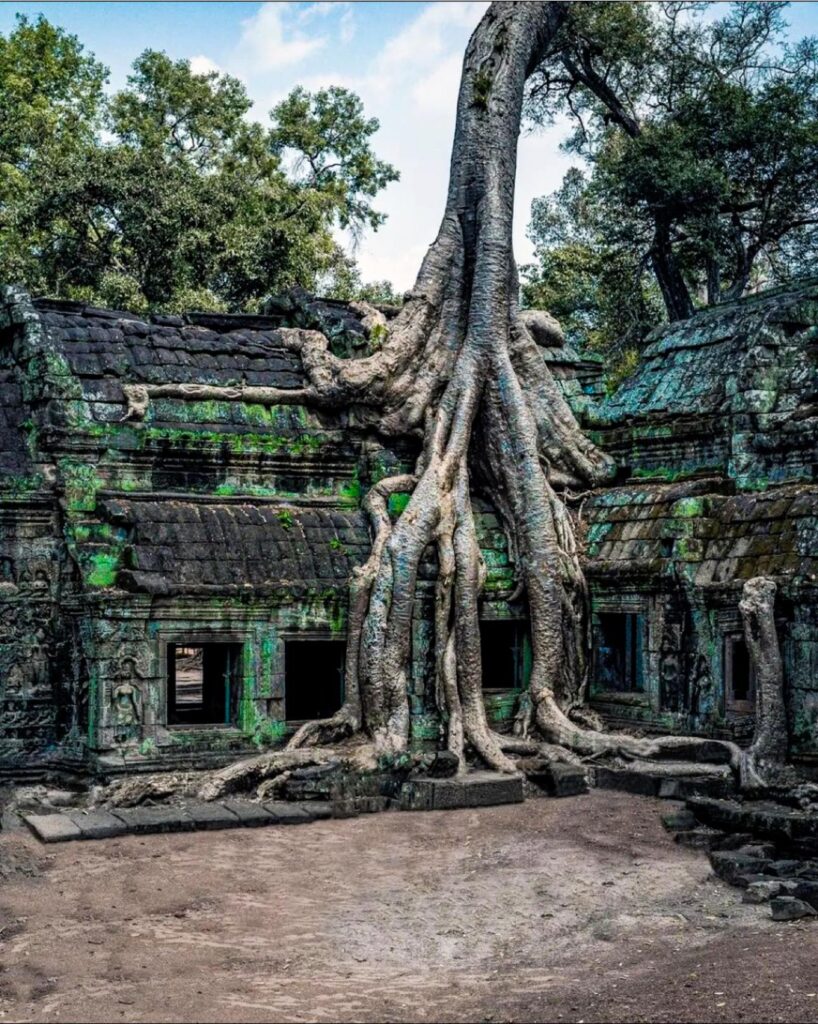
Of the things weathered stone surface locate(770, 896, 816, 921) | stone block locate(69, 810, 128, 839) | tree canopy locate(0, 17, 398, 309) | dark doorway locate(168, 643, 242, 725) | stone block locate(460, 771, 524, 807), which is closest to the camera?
weathered stone surface locate(770, 896, 816, 921)

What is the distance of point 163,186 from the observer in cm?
2350

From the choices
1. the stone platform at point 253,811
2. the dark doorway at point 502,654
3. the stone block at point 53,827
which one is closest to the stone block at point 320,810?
the stone platform at point 253,811

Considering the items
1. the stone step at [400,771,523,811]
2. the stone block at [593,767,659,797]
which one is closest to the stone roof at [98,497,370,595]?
the stone step at [400,771,523,811]

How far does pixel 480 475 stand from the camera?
16.2 meters

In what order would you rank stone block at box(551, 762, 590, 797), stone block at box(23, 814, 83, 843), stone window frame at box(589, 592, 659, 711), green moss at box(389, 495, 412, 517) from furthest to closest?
green moss at box(389, 495, 412, 517) → stone window frame at box(589, 592, 659, 711) → stone block at box(551, 762, 590, 797) → stone block at box(23, 814, 83, 843)

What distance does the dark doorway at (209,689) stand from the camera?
14.1 m

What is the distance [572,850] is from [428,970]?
9.75 ft

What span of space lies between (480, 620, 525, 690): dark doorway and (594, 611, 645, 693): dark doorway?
33.7 inches

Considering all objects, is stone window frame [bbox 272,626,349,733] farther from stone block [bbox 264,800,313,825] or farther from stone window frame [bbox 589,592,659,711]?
stone window frame [bbox 589,592,659,711]

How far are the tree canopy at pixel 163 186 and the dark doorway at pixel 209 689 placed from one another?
717cm

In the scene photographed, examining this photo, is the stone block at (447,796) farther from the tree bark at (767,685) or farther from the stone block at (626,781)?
the tree bark at (767,685)

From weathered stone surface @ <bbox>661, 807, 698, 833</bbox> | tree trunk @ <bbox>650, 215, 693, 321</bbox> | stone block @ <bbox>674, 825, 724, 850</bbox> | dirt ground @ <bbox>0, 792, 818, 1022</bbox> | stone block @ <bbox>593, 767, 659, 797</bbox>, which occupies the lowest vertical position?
dirt ground @ <bbox>0, 792, 818, 1022</bbox>

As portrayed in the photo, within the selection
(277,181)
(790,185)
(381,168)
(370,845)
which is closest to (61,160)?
(277,181)

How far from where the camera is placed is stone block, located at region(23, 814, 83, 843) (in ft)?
37.8
